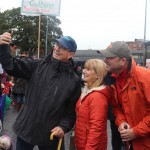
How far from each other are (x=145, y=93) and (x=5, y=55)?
4.13 ft

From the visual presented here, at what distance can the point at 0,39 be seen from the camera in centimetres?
300

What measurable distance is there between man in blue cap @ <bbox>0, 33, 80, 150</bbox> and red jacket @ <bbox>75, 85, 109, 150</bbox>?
16cm

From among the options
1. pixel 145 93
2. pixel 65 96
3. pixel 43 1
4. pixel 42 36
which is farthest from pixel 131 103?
pixel 42 36

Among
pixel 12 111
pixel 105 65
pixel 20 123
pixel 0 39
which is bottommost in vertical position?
pixel 12 111

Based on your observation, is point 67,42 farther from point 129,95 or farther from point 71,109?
point 129,95

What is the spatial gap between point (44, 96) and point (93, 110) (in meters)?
0.49

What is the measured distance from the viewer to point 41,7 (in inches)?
343

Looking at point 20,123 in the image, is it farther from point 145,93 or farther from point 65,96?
point 145,93

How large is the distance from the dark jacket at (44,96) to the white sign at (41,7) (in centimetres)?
555

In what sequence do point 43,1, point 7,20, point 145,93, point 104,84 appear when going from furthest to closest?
1. point 7,20
2. point 43,1
3. point 104,84
4. point 145,93

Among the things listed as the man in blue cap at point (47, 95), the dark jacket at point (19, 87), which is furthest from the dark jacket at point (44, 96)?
the dark jacket at point (19, 87)

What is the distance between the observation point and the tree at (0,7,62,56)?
200ft

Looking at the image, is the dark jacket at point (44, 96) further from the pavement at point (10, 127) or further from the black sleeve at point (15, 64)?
the pavement at point (10, 127)

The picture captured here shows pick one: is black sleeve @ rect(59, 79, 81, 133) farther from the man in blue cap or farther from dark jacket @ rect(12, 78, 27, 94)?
dark jacket @ rect(12, 78, 27, 94)
